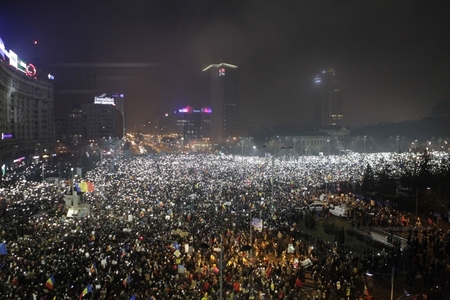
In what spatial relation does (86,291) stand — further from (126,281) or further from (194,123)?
(194,123)

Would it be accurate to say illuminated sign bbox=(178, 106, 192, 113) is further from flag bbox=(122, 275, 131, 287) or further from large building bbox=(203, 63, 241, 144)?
flag bbox=(122, 275, 131, 287)

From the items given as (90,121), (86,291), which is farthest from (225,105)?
(86,291)

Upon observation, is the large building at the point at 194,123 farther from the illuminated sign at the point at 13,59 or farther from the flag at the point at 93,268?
the flag at the point at 93,268

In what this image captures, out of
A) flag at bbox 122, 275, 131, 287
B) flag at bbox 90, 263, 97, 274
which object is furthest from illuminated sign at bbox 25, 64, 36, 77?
flag at bbox 122, 275, 131, 287

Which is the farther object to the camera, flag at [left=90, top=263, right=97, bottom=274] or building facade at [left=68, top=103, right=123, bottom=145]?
building facade at [left=68, top=103, right=123, bottom=145]

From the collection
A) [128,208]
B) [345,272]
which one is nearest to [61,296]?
[345,272]

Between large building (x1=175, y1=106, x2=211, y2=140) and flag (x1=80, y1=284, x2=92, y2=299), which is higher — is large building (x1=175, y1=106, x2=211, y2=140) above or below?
above
